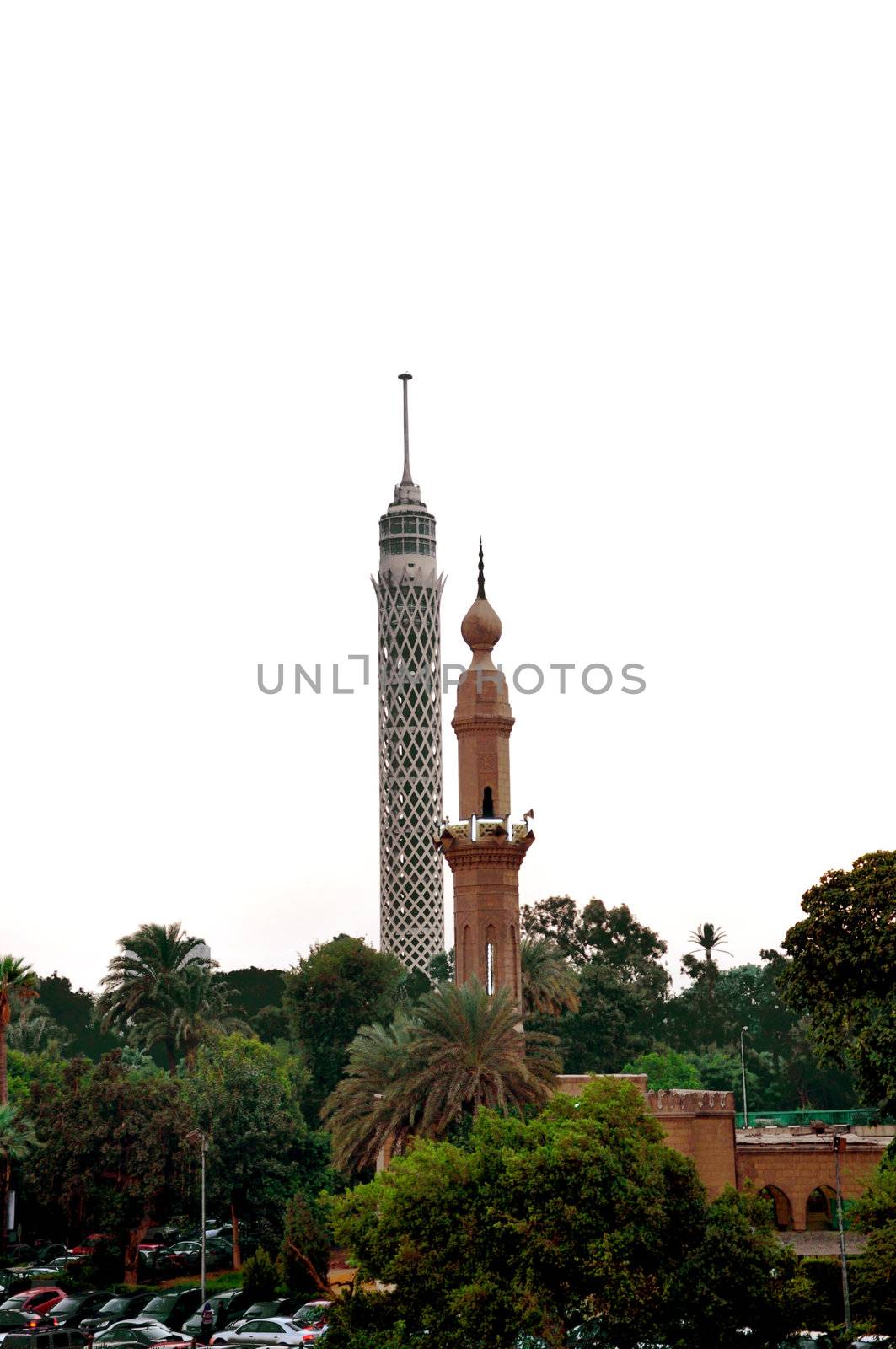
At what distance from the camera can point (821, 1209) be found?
54.1 m

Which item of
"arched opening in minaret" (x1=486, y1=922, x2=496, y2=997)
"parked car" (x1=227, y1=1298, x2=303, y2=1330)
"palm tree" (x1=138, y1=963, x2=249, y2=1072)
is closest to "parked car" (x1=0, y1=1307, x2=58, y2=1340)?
"parked car" (x1=227, y1=1298, x2=303, y2=1330)

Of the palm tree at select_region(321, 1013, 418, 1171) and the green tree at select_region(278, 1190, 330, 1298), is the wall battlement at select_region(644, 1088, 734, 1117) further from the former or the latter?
the green tree at select_region(278, 1190, 330, 1298)

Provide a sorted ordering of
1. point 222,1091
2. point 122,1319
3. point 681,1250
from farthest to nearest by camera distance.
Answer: point 222,1091 < point 122,1319 < point 681,1250

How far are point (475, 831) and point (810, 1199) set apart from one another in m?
16.4

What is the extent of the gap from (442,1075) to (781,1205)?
14.5m

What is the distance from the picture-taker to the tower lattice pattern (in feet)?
395

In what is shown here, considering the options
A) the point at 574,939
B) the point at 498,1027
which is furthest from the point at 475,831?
the point at 574,939

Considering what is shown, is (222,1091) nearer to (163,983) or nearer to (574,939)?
(163,983)

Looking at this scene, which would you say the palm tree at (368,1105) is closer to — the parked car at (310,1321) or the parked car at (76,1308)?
the parked car at (310,1321)

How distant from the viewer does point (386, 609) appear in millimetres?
121500

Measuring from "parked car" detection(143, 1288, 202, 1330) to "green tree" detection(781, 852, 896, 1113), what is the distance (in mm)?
20593

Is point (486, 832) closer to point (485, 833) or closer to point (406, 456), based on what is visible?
point (485, 833)

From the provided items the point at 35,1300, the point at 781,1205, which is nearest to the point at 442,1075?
the point at 781,1205

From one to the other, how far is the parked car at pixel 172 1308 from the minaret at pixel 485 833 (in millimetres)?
13026
